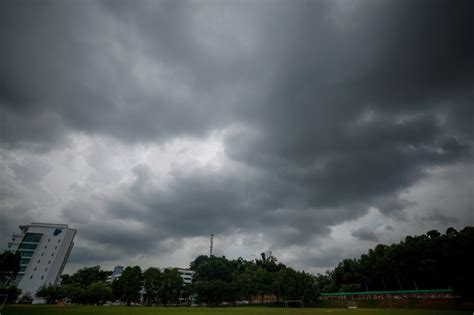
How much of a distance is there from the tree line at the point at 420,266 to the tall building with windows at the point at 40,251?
3526 inches

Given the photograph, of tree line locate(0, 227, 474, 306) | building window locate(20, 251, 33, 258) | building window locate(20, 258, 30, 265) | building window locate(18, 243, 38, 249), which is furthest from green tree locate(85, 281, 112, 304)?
building window locate(18, 243, 38, 249)

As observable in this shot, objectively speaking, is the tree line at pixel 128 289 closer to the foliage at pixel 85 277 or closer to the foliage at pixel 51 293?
the foliage at pixel 51 293

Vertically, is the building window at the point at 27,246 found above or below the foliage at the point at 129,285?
above

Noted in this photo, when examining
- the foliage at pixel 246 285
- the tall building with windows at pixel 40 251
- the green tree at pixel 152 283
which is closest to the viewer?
the foliage at pixel 246 285

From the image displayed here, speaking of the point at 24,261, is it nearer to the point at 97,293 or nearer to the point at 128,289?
the point at 97,293

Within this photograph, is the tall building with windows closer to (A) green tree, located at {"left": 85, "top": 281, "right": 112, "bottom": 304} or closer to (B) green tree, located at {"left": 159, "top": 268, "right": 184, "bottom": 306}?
(A) green tree, located at {"left": 85, "top": 281, "right": 112, "bottom": 304}

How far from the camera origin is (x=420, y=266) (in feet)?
221

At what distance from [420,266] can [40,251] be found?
111 m

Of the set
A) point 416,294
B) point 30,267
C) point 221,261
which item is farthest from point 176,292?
point 416,294

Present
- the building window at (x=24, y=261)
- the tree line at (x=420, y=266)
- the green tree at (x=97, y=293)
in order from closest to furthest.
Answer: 1. the tree line at (x=420, y=266)
2. the green tree at (x=97, y=293)
3. the building window at (x=24, y=261)

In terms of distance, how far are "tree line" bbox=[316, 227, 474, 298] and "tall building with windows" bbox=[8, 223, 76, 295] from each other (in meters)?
89.6

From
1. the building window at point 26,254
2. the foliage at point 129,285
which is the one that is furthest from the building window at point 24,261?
the foliage at point 129,285

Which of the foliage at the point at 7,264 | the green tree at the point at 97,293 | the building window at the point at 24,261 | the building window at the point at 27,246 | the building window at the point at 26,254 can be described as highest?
the building window at the point at 27,246

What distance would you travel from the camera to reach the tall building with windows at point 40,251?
81812mm
